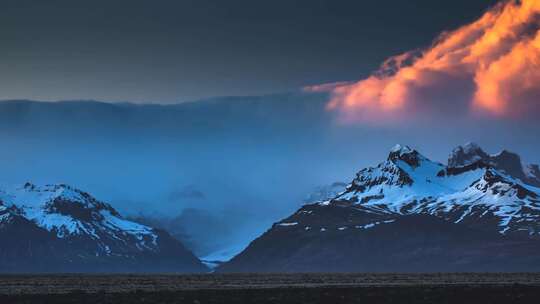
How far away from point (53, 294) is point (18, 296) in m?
4.86

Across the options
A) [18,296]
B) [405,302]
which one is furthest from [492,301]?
[18,296]

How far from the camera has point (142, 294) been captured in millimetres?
102250

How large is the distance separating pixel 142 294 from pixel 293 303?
23.1 metres

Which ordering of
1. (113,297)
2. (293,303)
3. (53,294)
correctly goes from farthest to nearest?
(53,294) < (113,297) < (293,303)

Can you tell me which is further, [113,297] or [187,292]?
[187,292]

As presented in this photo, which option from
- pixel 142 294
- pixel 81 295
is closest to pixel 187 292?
pixel 142 294

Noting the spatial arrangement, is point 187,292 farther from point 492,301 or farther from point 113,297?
point 492,301

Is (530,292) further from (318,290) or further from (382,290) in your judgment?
(318,290)

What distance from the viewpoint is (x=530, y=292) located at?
323 feet

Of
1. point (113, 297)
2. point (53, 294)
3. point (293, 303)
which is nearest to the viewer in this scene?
point (293, 303)

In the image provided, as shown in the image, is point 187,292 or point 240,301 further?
point 187,292

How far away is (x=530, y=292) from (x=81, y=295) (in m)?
51.6

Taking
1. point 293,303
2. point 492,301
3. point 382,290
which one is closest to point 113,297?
point 293,303

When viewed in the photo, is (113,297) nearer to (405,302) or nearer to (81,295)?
(81,295)
